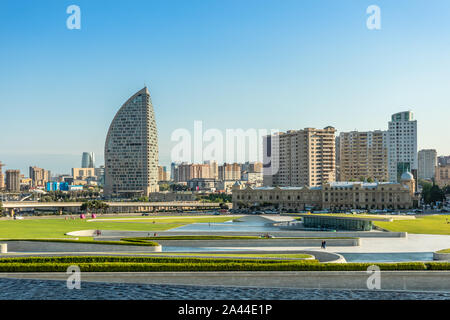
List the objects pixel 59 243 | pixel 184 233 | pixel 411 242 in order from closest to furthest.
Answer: pixel 59 243 < pixel 411 242 < pixel 184 233

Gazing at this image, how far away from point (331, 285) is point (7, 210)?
455 feet

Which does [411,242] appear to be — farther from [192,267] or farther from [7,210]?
[7,210]

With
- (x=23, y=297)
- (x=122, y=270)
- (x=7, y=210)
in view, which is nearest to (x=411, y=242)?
(x=122, y=270)

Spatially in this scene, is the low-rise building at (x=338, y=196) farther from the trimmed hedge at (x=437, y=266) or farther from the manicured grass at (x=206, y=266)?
the manicured grass at (x=206, y=266)

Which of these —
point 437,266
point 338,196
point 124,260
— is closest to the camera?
point 437,266
